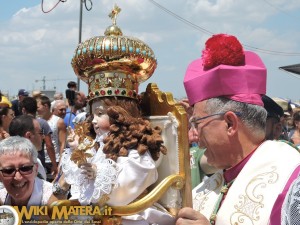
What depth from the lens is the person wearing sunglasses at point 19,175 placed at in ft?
9.63

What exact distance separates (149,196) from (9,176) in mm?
1003

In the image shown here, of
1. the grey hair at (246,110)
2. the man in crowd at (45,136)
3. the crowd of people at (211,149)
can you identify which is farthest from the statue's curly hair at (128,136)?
the man in crowd at (45,136)

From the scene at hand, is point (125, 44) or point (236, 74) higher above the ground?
point (125, 44)

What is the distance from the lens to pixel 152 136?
8.22 feet

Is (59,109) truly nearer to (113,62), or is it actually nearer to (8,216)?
(113,62)

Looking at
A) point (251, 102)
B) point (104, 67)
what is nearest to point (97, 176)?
point (104, 67)

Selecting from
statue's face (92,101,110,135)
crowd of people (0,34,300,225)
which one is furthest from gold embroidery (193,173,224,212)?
statue's face (92,101,110,135)

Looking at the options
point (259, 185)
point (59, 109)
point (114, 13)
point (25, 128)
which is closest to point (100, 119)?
point (114, 13)

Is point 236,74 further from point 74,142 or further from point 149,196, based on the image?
point 74,142

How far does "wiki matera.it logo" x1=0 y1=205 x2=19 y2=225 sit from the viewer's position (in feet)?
7.75

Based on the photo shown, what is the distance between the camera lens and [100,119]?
263cm

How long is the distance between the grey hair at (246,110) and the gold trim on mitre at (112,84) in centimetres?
57

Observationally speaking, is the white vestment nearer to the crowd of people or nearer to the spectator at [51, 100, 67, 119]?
the crowd of people

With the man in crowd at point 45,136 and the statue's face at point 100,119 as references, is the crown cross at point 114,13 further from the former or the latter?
the man in crowd at point 45,136
